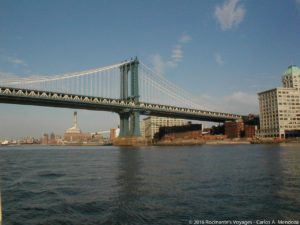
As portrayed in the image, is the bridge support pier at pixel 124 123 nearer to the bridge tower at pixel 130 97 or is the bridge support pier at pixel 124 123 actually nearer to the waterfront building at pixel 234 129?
the bridge tower at pixel 130 97

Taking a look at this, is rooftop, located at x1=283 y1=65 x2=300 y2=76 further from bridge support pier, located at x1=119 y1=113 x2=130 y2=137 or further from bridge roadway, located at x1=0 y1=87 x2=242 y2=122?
bridge support pier, located at x1=119 y1=113 x2=130 y2=137

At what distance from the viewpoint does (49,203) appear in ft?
52.3

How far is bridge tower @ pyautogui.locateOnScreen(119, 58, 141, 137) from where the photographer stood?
106306 mm

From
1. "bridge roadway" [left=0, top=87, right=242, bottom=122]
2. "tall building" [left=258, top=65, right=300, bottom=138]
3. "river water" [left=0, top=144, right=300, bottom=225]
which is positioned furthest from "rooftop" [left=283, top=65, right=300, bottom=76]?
"river water" [left=0, top=144, right=300, bottom=225]

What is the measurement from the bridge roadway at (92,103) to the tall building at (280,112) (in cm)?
2445

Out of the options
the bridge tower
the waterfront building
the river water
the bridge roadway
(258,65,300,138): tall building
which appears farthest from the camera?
(258,65,300,138): tall building

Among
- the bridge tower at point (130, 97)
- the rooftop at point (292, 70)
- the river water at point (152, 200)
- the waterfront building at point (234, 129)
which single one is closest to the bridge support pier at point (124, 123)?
the bridge tower at point (130, 97)

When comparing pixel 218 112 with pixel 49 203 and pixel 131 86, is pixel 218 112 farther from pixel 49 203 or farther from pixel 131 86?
pixel 49 203

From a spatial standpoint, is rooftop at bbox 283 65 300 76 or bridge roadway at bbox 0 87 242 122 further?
rooftop at bbox 283 65 300 76

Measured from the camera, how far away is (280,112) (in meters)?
138

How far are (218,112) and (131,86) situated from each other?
128 feet

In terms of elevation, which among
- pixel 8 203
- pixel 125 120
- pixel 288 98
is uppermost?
pixel 288 98

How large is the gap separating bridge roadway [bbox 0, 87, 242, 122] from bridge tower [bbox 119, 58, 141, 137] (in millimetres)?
1808

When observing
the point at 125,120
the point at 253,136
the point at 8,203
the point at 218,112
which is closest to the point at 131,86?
the point at 125,120
